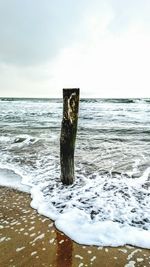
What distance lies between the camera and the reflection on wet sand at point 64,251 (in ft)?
10.00

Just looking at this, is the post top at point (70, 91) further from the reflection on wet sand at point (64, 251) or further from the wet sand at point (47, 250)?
the reflection on wet sand at point (64, 251)

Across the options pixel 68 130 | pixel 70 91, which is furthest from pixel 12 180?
pixel 70 91

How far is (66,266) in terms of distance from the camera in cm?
297

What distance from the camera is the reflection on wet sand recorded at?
3047 millimetres

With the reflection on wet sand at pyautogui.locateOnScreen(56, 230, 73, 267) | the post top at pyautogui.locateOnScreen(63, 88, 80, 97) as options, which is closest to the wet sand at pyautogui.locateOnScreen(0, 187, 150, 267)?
the reflection on wet sand at pyautogui.locateOnScreen(56, 230, 73, 267)

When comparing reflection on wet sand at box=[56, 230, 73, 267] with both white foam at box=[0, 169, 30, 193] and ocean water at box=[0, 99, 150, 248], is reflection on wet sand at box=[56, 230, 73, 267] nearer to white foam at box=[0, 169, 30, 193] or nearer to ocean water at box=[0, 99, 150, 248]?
ocean water at box=[0, 99, 150, 248]

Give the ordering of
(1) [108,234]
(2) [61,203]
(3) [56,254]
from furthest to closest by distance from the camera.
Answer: (2) [61,203] → (1) [108,234] → (3) [56,254]

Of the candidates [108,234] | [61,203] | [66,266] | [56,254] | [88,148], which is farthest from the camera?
[88,148]

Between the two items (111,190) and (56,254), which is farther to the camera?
(111,190)

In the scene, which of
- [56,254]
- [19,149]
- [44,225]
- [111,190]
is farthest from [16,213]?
[19,149]

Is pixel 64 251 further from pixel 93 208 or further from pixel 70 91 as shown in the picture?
pixel 70 91

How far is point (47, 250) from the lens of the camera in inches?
129

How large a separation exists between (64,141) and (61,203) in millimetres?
1230

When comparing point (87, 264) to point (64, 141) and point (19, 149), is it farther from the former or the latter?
point (19, 149)
